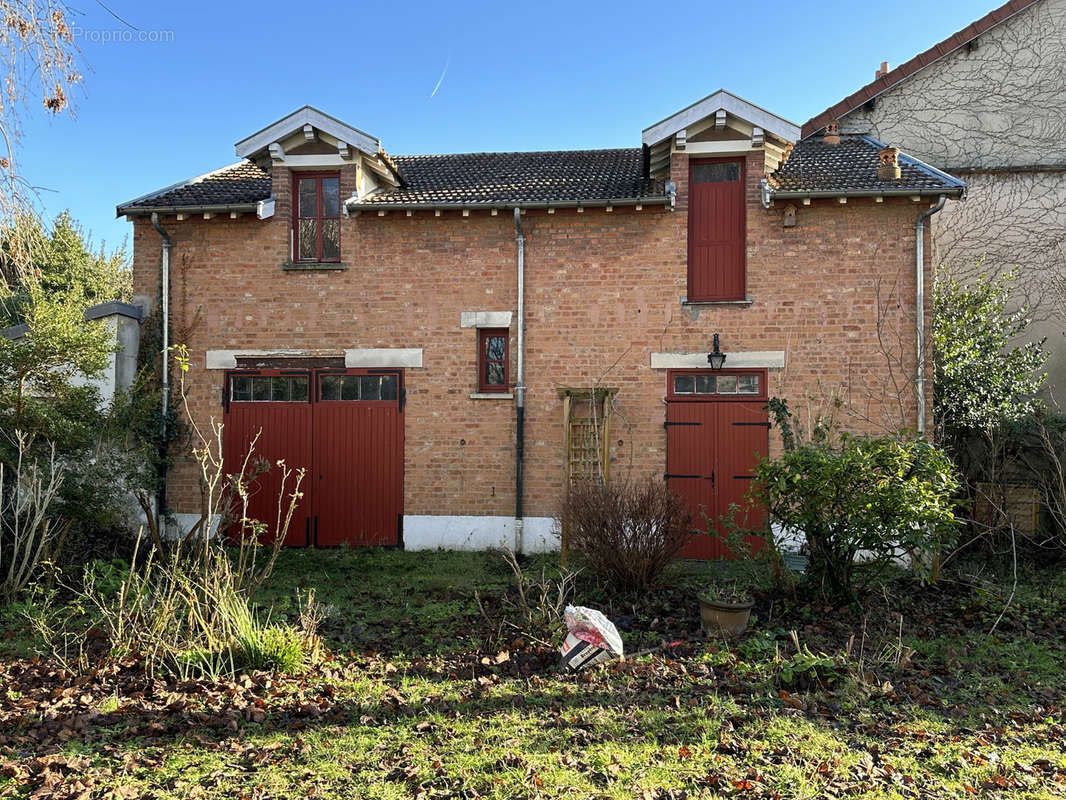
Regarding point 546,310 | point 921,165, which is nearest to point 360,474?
point 546,310

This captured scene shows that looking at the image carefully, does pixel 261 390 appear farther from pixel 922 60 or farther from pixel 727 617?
pixel 922 60

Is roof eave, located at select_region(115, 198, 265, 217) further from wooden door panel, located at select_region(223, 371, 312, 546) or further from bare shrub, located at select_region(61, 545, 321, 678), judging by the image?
bare shrub, located at select_region(61, 545, 321, 678)

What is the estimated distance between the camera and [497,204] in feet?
36.8

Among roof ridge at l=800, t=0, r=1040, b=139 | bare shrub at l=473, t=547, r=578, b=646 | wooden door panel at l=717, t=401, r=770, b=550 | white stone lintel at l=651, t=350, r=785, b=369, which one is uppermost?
roof ridge at l=800, t=0, r=1040, b=139

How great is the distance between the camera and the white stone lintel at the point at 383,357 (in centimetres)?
1158

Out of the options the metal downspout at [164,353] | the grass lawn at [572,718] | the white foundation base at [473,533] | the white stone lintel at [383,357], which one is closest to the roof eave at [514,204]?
the white stone lintel at [383,357]

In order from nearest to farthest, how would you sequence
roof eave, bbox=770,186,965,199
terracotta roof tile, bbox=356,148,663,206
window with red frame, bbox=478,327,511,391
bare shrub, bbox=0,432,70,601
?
bare shrub, bbox=0,432,70,601 → roof eave, bbox=770,186,965,199 → terracotta roof tile, bbox=356,148,663,206 → window with red frame, bbox=478,327,511,391

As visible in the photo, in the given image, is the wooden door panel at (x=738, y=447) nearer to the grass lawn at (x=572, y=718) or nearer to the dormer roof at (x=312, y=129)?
the grass lawn at (x=572, y=718)

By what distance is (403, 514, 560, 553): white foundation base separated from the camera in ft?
36.8

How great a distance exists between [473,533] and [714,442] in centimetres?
393

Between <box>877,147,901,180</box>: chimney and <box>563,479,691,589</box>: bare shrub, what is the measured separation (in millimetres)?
6275

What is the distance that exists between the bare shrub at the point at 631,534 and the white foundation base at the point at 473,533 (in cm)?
298

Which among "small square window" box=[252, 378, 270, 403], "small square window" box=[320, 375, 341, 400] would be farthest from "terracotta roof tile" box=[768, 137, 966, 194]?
"small square window" box=[252, 378, 270, 403]

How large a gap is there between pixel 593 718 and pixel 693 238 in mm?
8279
